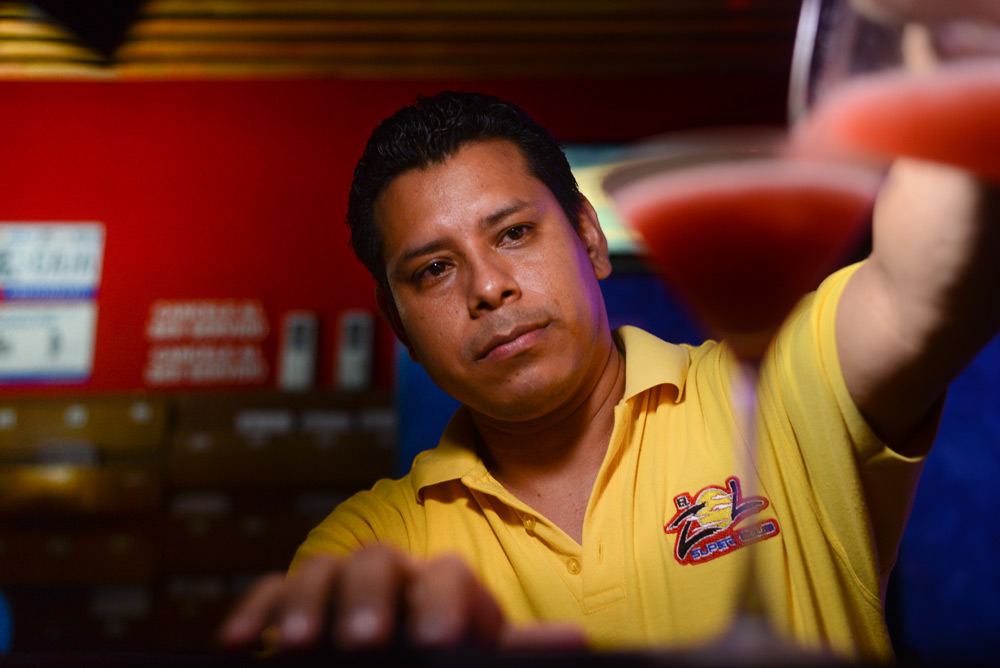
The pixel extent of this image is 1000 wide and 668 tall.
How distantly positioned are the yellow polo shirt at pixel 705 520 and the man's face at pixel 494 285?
15cm

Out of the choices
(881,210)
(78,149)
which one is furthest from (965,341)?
(78,149)

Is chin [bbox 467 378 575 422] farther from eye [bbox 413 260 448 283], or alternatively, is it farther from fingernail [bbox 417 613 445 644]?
fingernail [bbox 417 613 445 644]

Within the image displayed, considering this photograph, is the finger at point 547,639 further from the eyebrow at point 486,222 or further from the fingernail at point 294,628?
the eyebrow at point 486,222

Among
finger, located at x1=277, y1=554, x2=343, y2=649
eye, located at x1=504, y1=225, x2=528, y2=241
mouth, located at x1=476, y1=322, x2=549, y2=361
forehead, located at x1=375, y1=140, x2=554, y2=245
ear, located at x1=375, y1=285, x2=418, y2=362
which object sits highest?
forehead, located at x1=375, y1=140, x2=554, y2=245

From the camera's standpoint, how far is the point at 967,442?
2.76 meters

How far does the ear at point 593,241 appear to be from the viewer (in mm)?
1442

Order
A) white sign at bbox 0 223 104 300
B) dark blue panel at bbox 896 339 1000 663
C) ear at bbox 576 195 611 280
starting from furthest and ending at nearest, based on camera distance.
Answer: white sign at bbox 0 223 104 300 → dark blue panel at bbox 896 339 1000 663 → ear at bbox 576 195 611 280

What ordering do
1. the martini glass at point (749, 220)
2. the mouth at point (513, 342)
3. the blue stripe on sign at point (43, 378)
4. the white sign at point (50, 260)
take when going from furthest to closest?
the white sign at point (50, 260)
the blue stripe on sign at point (43, 378)
the mouth at point (513, 342)
the martini glass at point (749, 220)

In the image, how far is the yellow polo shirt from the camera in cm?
94

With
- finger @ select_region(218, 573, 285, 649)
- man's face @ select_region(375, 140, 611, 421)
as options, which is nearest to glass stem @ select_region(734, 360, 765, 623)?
finger @ select_region(218, 573, 285, 649)

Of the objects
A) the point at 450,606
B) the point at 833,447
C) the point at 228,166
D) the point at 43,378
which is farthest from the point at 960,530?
the point at 43,378

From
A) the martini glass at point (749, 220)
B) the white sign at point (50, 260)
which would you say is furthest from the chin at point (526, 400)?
the white sign at point (50, 260)

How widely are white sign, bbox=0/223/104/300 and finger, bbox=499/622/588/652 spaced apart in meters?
3.94

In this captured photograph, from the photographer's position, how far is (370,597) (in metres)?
0.49
